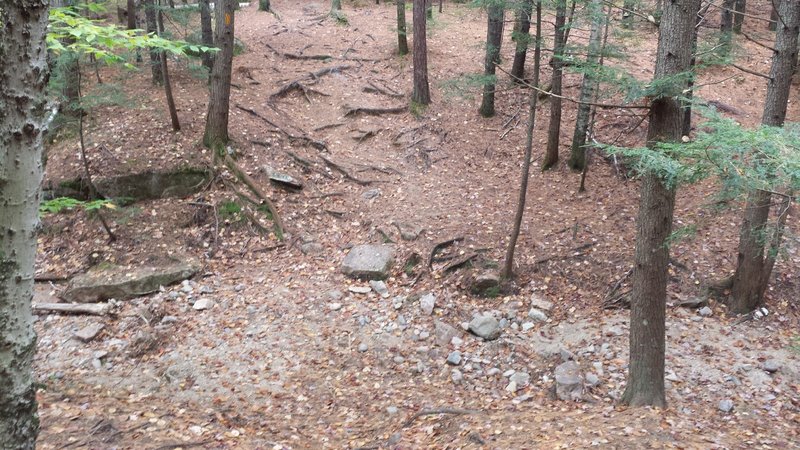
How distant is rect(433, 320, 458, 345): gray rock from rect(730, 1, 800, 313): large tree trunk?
14.5 feet

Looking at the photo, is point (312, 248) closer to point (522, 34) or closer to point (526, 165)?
point (526, 165)

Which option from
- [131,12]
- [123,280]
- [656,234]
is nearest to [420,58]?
[131,12]

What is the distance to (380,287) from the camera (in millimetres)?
9422

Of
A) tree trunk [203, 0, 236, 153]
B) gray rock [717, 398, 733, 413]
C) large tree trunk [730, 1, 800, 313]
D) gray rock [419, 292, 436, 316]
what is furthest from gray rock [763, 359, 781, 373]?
tree trunk [203, 0, 236, 153]

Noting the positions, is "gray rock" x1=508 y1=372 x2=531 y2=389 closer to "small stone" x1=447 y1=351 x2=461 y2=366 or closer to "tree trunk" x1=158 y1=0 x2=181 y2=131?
"small stone" x1=447 y1=351 x2=461 y2=366

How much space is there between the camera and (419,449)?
18.7 ft

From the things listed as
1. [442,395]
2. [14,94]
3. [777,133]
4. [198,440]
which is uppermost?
[14,94]

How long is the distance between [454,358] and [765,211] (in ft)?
17.5

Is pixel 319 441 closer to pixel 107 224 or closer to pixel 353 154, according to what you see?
pixel 107 224

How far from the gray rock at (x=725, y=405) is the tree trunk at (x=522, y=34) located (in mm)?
5073

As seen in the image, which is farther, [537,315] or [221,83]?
[221,83]

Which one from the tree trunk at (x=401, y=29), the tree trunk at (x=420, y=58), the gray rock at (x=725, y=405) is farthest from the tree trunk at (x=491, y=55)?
the gray rock at (x=725, y=405)

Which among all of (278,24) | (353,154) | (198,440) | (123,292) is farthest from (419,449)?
(278,24)

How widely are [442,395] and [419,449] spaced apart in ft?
4.90
